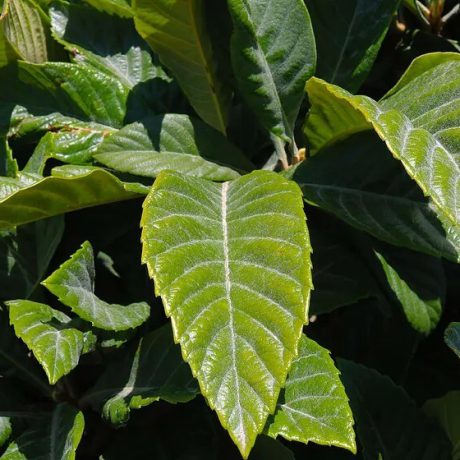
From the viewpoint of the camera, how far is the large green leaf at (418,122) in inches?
43.1

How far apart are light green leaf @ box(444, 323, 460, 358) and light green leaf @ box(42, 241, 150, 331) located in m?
0.50

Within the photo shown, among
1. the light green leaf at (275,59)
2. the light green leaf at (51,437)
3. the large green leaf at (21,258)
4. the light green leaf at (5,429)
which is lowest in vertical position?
the light green leaf at (5,429)

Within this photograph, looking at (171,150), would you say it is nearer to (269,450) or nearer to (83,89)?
(83,89)

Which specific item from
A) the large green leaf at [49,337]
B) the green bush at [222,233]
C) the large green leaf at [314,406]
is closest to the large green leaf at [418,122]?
the green bush at [222,233]

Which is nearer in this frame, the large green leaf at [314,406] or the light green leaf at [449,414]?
the large green leaf at [314,406]

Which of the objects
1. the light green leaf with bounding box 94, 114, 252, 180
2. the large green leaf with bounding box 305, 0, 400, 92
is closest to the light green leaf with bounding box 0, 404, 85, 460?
the light green leaf with bounding box 94, 114, 252, 180

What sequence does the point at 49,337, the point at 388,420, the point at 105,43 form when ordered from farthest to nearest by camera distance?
the point at 105,43
the point at 388,420
the point at 49,337

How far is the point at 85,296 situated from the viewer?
1.28 metres

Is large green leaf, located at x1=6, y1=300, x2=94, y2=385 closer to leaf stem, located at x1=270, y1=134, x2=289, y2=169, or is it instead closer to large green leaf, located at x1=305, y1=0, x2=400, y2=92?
leaf stem, located at x1=270, y1=134, x2=289, y2=169

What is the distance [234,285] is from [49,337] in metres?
0.31

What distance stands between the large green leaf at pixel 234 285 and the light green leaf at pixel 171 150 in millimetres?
158

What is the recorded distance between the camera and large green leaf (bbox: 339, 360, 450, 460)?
1.46 m

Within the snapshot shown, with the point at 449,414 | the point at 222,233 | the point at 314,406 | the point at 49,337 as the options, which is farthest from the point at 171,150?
the point at 449,414

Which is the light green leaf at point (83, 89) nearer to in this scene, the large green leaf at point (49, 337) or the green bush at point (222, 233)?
the green bush at point (222, 233)
